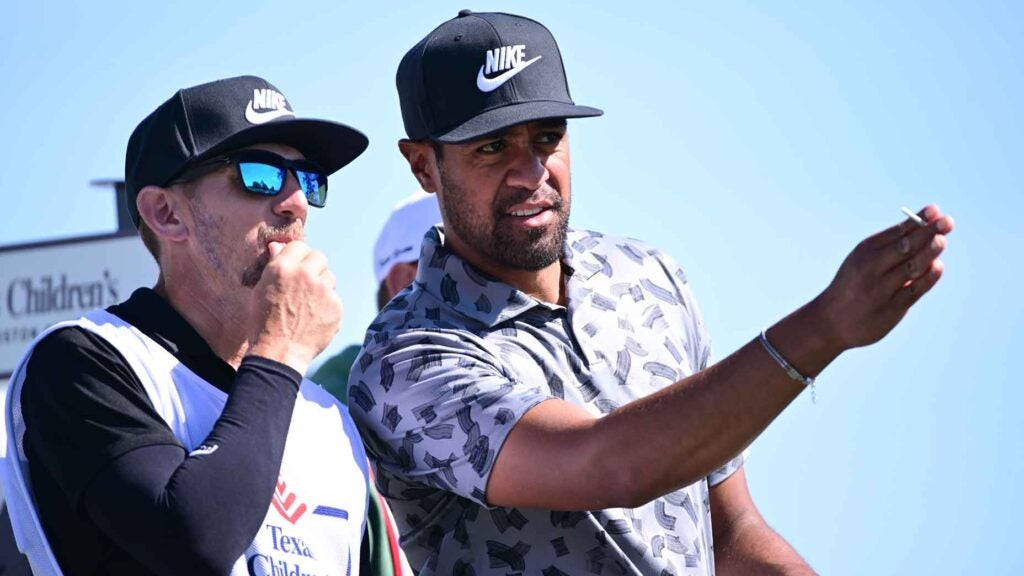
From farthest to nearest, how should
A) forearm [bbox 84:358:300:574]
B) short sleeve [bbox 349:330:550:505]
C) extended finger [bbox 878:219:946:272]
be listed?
short sleeve [bbox 349:330:550:505] → forearm [bbox 84:358:300:574] → extended finger [bbox 878:219:946:272]

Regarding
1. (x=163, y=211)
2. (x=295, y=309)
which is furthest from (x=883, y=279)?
(x=163, y=211)

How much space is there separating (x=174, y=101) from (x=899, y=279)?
5.78ft

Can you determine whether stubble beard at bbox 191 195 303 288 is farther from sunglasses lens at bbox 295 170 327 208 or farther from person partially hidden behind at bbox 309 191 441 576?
person partially hidden behind at bbox 309 191 441 576

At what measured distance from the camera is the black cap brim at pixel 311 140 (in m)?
3.81

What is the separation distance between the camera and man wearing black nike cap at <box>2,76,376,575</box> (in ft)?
10.4

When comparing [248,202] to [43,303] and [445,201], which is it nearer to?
[445,201]

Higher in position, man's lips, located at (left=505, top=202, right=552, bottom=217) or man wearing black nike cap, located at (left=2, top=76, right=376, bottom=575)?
man's lips, located at (left=505, top=202, right=552, bottom=217)

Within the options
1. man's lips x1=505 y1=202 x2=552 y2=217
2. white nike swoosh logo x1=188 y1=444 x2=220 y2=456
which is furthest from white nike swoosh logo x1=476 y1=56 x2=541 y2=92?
white nike swoosh logo x1=188 y1=444 x2=220 y2=456

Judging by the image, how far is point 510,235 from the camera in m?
4.05

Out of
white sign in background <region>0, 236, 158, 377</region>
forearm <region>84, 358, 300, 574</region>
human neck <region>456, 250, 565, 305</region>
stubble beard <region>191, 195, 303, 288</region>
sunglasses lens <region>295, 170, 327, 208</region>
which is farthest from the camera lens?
white sign in background <region>0, 236, 158, 377</region>

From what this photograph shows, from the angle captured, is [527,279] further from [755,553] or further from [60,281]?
[60,281]

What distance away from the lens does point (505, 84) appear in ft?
13.3

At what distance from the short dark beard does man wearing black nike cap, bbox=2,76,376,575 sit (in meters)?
0.32

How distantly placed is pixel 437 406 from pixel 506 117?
28.8 inches
